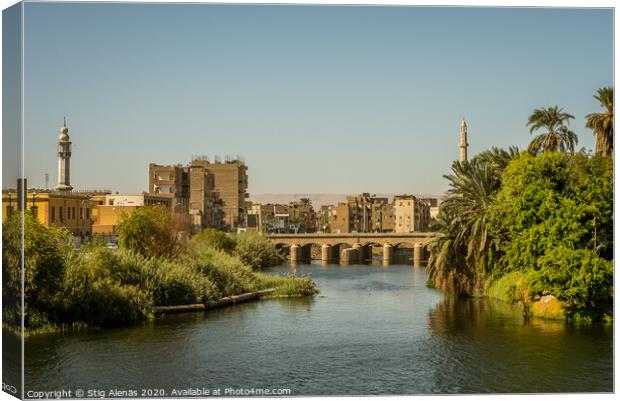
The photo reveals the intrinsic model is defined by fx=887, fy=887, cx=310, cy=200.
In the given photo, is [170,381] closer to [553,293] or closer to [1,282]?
[1,282]

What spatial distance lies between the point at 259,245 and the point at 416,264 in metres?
10.7

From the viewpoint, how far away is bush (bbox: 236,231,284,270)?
5250cm

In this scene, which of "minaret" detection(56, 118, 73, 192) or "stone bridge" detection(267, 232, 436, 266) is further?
"stone bridge" detection(267, 232, 436, 266)

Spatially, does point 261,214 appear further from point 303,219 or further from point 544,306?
point 544,306

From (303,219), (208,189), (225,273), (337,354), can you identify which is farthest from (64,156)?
(303,219)

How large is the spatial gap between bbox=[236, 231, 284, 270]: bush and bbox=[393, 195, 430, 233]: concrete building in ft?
55.1

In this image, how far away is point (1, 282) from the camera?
1412 centimetres

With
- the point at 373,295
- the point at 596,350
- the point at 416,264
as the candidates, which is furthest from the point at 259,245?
the point at 596,350

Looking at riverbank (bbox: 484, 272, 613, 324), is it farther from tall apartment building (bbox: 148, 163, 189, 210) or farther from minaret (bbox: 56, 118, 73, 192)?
tall apartment building (bbox: 148, 163, 189, 210)

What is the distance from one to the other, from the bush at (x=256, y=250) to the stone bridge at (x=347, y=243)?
508 centimetres

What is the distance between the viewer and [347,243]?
66.8 metres

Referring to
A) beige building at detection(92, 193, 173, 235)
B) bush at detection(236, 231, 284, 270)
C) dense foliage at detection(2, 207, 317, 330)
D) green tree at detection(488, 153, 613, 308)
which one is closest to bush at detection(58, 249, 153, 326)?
dense foliage at detection(2, 207, 317, 330)

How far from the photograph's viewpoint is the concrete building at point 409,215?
237 ft

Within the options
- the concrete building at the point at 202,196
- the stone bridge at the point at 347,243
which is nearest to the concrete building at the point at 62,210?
the concrete building at the point at 202,196
